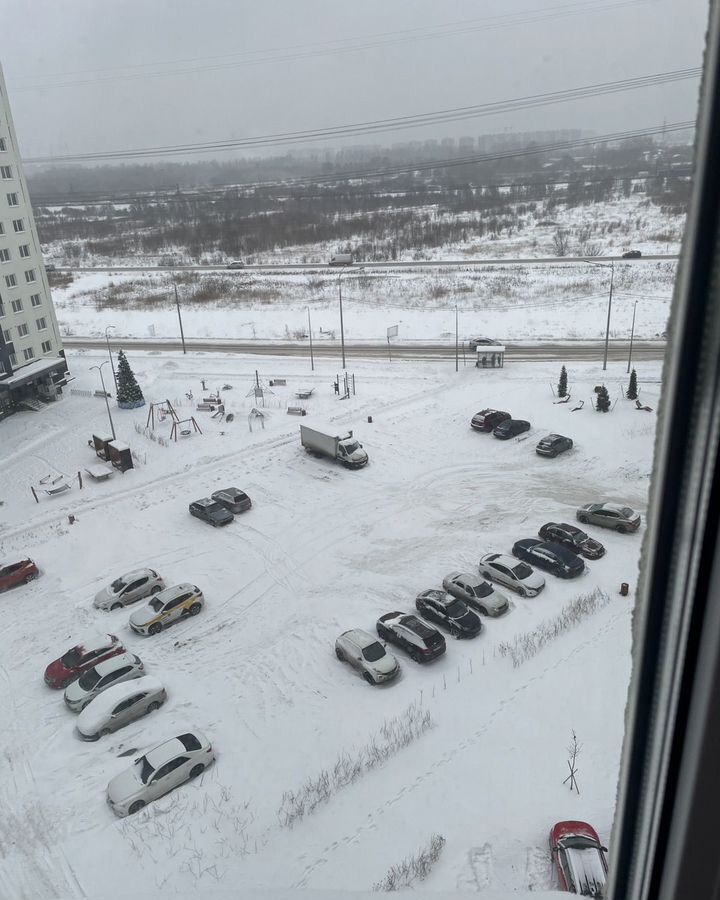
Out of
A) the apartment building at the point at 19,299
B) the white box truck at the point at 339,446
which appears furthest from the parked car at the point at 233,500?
the apartment building at the point at 19,299

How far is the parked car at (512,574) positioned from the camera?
10.5 m

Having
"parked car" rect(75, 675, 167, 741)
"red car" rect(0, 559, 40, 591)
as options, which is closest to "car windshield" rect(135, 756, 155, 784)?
"parked car" rect(75, 675, 167, 741)

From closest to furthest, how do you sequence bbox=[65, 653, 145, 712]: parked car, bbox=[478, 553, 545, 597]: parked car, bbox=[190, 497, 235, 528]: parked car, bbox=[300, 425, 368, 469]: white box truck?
bbox=[65, 653, 145, 712]: parked car, bbox=[478, 553, 545, 597]: parked car, bbox=[190, 497, 235, 528]: parked car, bbox=[300, 425, 368, 469]: white box truck

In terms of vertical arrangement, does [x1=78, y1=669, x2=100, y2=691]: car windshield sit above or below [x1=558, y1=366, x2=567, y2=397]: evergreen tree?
below

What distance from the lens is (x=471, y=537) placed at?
12398mm

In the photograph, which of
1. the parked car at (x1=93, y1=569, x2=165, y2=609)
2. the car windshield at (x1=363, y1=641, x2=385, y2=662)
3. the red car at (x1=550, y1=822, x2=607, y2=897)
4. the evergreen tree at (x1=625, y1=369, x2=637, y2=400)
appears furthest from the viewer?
the evergreen tree at (x1=625, y1=369, x2=637, y2=400)

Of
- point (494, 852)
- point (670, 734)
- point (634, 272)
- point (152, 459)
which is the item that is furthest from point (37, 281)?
point (634, 272)

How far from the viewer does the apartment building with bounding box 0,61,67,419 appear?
19.9m

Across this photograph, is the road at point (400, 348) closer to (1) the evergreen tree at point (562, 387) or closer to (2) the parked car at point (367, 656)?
(1) the evergreen tree at point (562, 387)

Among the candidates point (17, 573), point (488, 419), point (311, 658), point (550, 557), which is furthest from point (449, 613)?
point (488, 419)

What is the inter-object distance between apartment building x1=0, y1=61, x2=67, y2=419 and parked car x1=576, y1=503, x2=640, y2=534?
1600 centimetres

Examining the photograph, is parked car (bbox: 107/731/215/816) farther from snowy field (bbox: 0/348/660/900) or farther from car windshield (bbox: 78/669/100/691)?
car windshield (bbox: 78/669/100/691)

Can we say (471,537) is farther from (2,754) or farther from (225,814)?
(2,754)

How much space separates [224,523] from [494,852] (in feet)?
27.6
